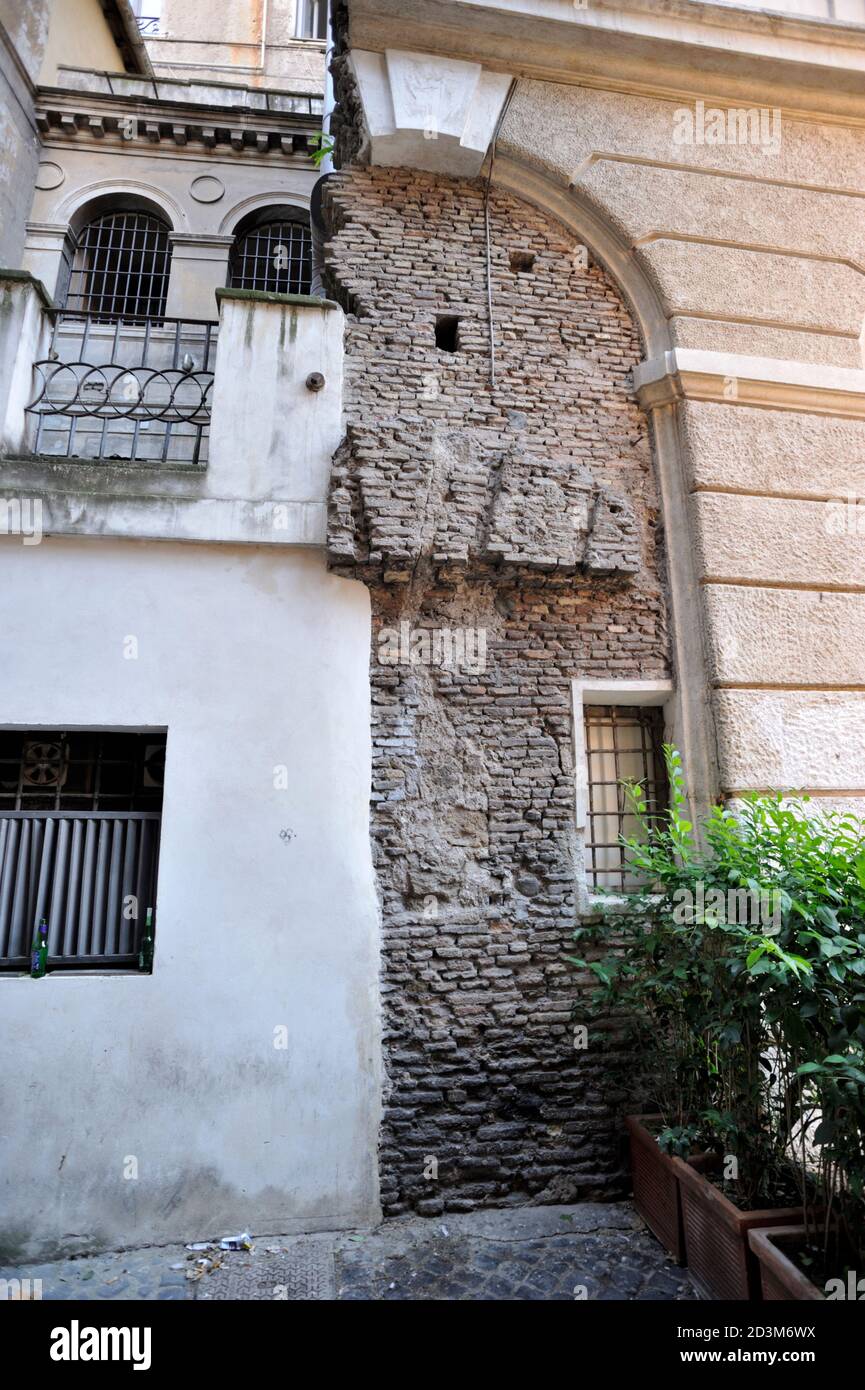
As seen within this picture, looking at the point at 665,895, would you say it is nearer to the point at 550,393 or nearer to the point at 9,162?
the point at 550,393

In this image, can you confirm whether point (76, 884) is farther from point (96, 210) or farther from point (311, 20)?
point (311, 20)

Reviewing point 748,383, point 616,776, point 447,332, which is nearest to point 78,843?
point 616,776

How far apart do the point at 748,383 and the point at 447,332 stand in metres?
2.28

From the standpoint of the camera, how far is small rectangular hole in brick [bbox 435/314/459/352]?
219 inches

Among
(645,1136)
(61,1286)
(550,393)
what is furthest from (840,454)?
(61,1286)

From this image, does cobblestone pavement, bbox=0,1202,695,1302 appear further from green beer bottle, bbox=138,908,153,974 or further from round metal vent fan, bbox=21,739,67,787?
round metal vent fan, bbox=21,739,67,787

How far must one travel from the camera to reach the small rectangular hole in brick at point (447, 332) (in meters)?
5.55

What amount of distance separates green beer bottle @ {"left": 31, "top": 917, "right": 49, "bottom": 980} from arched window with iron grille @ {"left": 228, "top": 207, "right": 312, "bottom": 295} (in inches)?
407

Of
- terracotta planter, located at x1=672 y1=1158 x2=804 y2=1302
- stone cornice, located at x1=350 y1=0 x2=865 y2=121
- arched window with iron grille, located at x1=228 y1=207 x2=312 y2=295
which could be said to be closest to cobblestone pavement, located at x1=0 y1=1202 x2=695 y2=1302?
terracotta planter, located at x1=672 y1=1158 x2=804 y2=1302

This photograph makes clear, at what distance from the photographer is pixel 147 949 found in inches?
176

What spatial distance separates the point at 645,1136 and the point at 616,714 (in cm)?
263

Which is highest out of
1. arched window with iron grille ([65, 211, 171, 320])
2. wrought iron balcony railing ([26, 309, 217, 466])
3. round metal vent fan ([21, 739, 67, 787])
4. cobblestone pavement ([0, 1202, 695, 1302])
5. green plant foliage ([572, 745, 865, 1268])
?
arched window with iron grille ([65, 211, 171, 320])

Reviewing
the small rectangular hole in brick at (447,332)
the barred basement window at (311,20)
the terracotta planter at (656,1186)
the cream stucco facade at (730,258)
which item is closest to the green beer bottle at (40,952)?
the terracotta planter at (656,1186)

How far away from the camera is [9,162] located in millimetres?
10422
